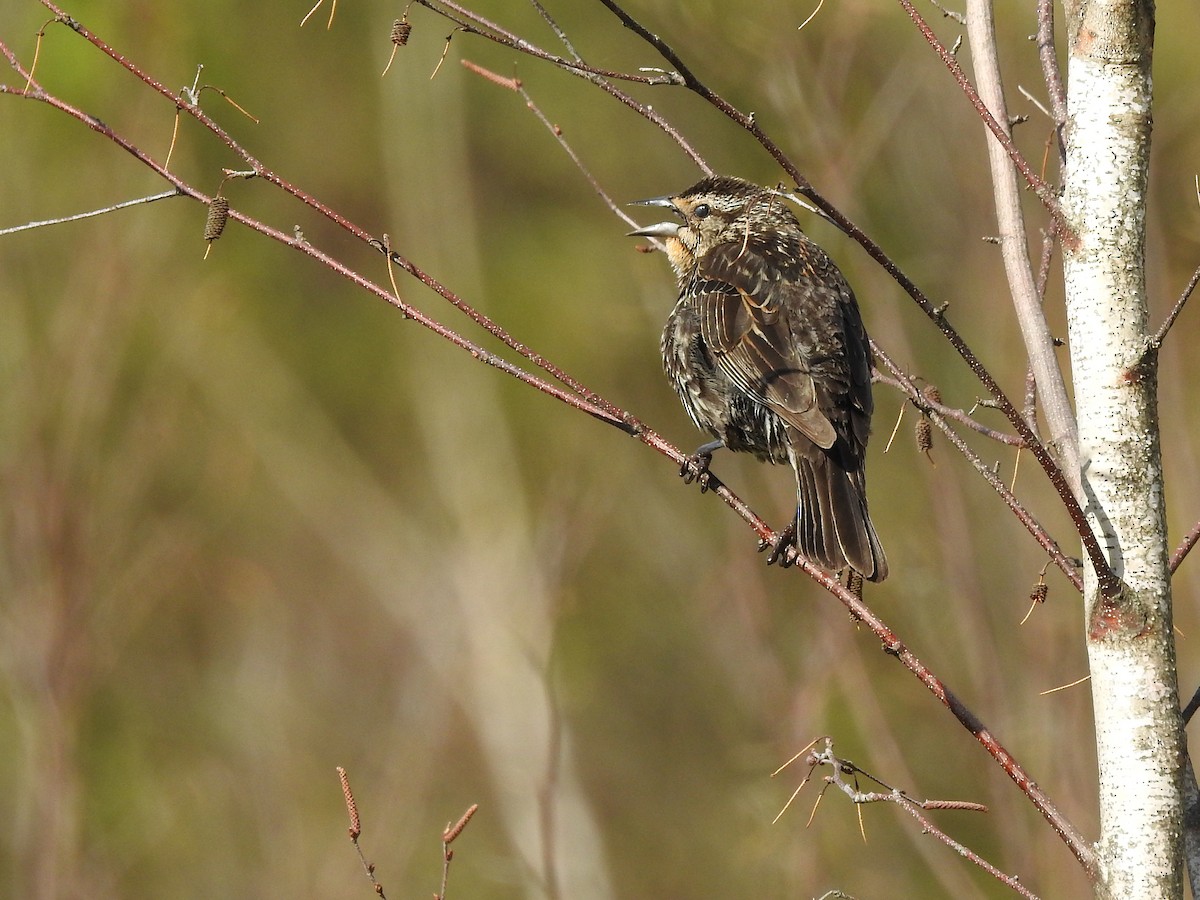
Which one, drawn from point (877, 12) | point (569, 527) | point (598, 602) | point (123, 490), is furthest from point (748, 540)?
point (598, 602)

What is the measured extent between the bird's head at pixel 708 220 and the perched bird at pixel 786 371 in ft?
0.12

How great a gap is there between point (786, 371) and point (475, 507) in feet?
20.5

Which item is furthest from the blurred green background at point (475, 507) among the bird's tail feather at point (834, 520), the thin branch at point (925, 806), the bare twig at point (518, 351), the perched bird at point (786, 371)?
the thin branch at point (925, 806)

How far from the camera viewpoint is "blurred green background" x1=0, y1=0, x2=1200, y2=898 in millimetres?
5039

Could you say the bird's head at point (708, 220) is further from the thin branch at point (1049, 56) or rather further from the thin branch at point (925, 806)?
the thin branch at point (925, 806)

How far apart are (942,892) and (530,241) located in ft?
19.3

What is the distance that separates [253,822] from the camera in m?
6.93

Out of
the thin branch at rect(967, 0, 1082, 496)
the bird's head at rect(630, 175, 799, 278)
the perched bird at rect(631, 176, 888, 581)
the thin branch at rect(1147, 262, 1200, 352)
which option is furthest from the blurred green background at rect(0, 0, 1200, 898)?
the thin branch at rect(1147, 262, 1200, 352)

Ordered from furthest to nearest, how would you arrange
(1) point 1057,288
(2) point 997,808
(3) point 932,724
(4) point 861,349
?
(3) point 932,724
(1) point 1057,288
(2) point 997,808
(4) point 861,349

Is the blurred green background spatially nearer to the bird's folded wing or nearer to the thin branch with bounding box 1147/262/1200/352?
the bird's folded wing

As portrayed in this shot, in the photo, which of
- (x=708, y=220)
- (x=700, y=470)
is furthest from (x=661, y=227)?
(x=700, y=470)

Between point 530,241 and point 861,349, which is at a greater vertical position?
A: point 530,241

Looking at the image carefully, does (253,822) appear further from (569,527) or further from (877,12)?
(877,12)

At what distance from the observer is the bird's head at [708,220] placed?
4055mm
